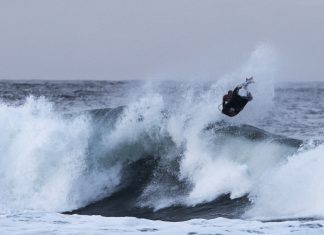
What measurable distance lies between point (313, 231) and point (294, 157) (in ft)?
14.5

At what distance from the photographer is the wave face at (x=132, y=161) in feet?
52.4

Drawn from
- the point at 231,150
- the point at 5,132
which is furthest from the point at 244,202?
the point at 5,132

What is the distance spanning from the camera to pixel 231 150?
57.2 ft

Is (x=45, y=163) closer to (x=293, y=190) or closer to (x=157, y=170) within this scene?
(x=157, y=170)

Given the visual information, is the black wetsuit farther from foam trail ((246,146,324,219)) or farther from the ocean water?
foam trail ((246,146,324,219))

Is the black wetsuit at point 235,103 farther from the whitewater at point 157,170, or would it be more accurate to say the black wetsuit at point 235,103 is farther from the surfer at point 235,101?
the whitewater at point 157,170

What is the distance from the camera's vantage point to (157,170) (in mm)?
18516

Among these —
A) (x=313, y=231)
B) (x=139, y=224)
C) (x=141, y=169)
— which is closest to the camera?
(x=313, y=231)

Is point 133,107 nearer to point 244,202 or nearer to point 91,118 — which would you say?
point 91,118

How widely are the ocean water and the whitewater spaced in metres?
0.03

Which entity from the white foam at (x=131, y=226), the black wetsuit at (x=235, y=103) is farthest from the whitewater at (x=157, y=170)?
the black wetsuit at (x=235, y=103)

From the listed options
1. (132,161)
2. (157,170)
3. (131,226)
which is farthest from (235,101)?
(131,226)

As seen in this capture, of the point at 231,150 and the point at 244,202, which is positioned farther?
the point at 231,150

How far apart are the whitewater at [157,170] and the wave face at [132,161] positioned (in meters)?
0.03
